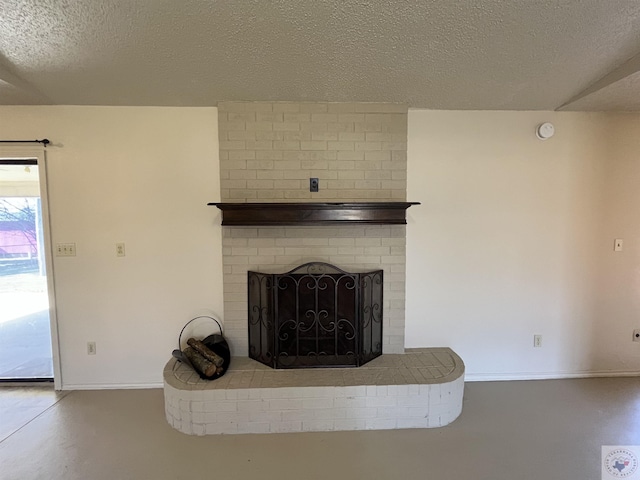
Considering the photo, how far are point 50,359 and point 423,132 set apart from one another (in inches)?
144

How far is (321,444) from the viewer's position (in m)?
2.01

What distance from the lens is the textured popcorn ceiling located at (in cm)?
164

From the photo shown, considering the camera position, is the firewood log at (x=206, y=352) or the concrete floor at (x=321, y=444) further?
the firewood log at (x=206, y=352)

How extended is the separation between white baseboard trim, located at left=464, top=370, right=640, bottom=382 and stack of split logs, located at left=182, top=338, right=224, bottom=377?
2026 mm

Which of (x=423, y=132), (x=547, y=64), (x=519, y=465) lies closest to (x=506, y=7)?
(x=547, y=64)

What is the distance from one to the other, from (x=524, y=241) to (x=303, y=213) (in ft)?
6.07

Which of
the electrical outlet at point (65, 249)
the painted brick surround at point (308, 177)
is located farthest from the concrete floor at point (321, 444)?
the electrical outlet at point (65, 249)

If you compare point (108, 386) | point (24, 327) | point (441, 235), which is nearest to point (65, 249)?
point (24, 327)

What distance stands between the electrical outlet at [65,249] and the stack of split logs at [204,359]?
120cm

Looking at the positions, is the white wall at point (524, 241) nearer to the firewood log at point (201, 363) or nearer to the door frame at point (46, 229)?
the firewood log at point (201, 363)

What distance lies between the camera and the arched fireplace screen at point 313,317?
7.86 ft

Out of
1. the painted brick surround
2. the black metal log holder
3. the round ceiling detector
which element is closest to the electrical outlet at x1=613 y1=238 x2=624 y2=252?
the round ceiling detector

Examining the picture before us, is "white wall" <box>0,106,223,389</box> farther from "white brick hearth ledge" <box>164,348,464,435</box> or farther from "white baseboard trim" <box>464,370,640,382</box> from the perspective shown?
"white baseboard trim" <box>464,370,640,382</box>

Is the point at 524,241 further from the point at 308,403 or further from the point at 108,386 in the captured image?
the point at 108,386
